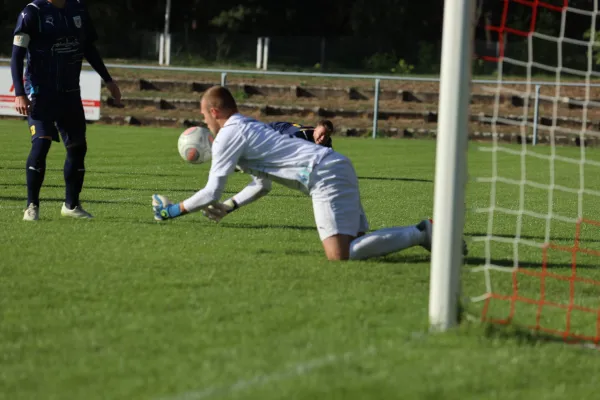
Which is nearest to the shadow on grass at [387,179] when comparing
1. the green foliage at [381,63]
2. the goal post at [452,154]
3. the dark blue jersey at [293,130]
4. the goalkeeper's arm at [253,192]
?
the dark blue jersey at [293,130]

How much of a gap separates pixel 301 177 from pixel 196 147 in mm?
1417

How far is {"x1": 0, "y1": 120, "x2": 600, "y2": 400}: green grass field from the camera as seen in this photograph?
172 inches

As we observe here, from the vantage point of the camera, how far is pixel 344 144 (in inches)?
894

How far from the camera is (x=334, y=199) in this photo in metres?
7.41

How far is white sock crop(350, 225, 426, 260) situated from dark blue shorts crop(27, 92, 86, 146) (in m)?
3.22

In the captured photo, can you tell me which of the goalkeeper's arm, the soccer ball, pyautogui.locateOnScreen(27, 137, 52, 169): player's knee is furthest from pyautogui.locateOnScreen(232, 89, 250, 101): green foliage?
the goalkeeper's arm

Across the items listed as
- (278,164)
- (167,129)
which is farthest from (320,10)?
(278,164)

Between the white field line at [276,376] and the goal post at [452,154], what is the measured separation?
615 millimetres

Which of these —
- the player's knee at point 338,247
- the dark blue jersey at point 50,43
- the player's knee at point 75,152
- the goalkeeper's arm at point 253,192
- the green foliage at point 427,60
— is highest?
the green foliage at point 427,60

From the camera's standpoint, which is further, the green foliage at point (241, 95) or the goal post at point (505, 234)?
the green foliage at point (241, 95)

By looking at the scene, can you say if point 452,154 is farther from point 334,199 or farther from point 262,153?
point 262,153

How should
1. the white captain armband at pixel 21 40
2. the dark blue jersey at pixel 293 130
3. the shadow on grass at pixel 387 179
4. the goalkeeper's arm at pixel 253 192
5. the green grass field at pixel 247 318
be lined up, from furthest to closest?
the shadow on grass at pixel 387 179 → the dark blue jersey at pixel 293 130 → the white captain armband at pixel 21 40 → the goalkeeper's arm at pixel 253 192 → the green grass field at pixel 247 318

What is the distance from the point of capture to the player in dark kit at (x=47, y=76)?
9133 mm

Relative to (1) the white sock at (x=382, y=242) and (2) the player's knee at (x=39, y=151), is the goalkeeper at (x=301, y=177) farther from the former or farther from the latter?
(2) the player's knee at (x=39, y=151)
